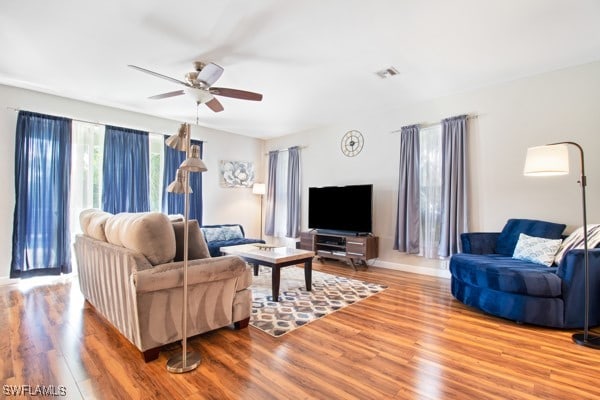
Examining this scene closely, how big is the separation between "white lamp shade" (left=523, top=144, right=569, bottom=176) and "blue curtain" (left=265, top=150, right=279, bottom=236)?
4.98m

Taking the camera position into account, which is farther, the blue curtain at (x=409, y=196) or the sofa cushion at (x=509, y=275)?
the blue curtain at (x=409, y=196)

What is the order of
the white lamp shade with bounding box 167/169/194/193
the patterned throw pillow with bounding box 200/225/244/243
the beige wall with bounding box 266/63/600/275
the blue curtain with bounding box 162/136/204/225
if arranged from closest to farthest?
1. the white lamp shade with bounding box 167/169/194/193
2. the beige wall with bounding box 266/63/600/275
3. the patterned throw pillow with bounding box 200/225/244/243
4. the blue curtain with bounding box 162/136/204/225

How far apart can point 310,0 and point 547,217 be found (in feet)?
12.3

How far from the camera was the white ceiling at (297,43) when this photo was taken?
2.43 metres

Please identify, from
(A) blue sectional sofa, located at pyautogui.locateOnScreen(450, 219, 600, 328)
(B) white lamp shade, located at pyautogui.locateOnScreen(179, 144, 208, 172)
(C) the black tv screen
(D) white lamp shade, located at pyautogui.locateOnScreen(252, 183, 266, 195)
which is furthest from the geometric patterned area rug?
(D) white lamp shade, located at pyautogui.locateOnScreen(252, 183, 266, 195)

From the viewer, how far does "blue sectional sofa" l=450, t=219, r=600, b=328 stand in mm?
2598

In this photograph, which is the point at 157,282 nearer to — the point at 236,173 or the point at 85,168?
the point at 85,168

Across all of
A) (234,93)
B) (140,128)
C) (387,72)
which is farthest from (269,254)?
(140,128)

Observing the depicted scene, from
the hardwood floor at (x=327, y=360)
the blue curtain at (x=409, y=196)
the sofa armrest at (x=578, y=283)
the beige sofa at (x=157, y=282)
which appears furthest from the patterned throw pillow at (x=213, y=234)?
the sofa armrest at (x=578, y=283)

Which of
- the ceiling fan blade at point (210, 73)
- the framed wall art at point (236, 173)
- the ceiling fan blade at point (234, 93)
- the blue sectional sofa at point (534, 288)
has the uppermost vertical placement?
the ceiling fan blade at point (210, 73)

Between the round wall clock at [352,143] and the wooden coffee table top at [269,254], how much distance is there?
2.60m

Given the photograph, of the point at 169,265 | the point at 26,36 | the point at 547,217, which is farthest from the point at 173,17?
the point at 547,217

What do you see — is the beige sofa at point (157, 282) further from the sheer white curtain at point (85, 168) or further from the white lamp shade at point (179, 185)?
the sheer white curtain at point (85, 168)

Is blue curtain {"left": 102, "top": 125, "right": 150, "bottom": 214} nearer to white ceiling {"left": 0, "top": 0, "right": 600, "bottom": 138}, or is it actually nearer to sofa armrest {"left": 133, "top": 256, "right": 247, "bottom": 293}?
white ceiling {"left": 0, "top": 0, "right": 600, "bottom": 138}
